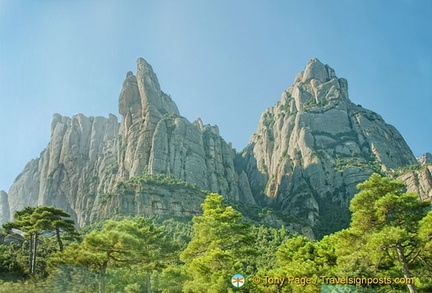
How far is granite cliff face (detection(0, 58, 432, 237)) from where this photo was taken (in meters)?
90.1

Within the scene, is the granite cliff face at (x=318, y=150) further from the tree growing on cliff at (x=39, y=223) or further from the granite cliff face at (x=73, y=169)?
the tree growing on cliff at (x=39, y=223)

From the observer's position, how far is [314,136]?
116m

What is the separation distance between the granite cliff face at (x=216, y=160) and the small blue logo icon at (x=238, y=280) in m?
48.4

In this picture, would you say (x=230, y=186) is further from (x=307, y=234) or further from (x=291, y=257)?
(x=291, y=257)

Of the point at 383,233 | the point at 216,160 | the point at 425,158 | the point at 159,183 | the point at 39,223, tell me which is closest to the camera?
the point at 383,233

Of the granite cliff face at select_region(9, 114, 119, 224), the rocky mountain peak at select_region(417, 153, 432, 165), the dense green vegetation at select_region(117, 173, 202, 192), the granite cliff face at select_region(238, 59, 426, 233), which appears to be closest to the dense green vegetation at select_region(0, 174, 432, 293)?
the dense green vegetation at select_region(117, 173, 202, 192)

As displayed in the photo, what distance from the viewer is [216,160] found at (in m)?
111

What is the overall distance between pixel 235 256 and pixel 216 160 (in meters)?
82.2

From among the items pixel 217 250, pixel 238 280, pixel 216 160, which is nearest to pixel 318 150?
pixel 216 160

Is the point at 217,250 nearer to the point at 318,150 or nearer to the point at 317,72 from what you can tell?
the point at 318,150

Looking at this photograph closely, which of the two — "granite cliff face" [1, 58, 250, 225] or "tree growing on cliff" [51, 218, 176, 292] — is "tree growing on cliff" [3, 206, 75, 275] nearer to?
"tree growing on cliff" [51, 218, 176, 292]

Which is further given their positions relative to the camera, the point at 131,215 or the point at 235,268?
the point at 131,215

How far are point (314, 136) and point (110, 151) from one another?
6360cm

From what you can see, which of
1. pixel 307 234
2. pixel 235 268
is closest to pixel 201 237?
pixel 235 268
